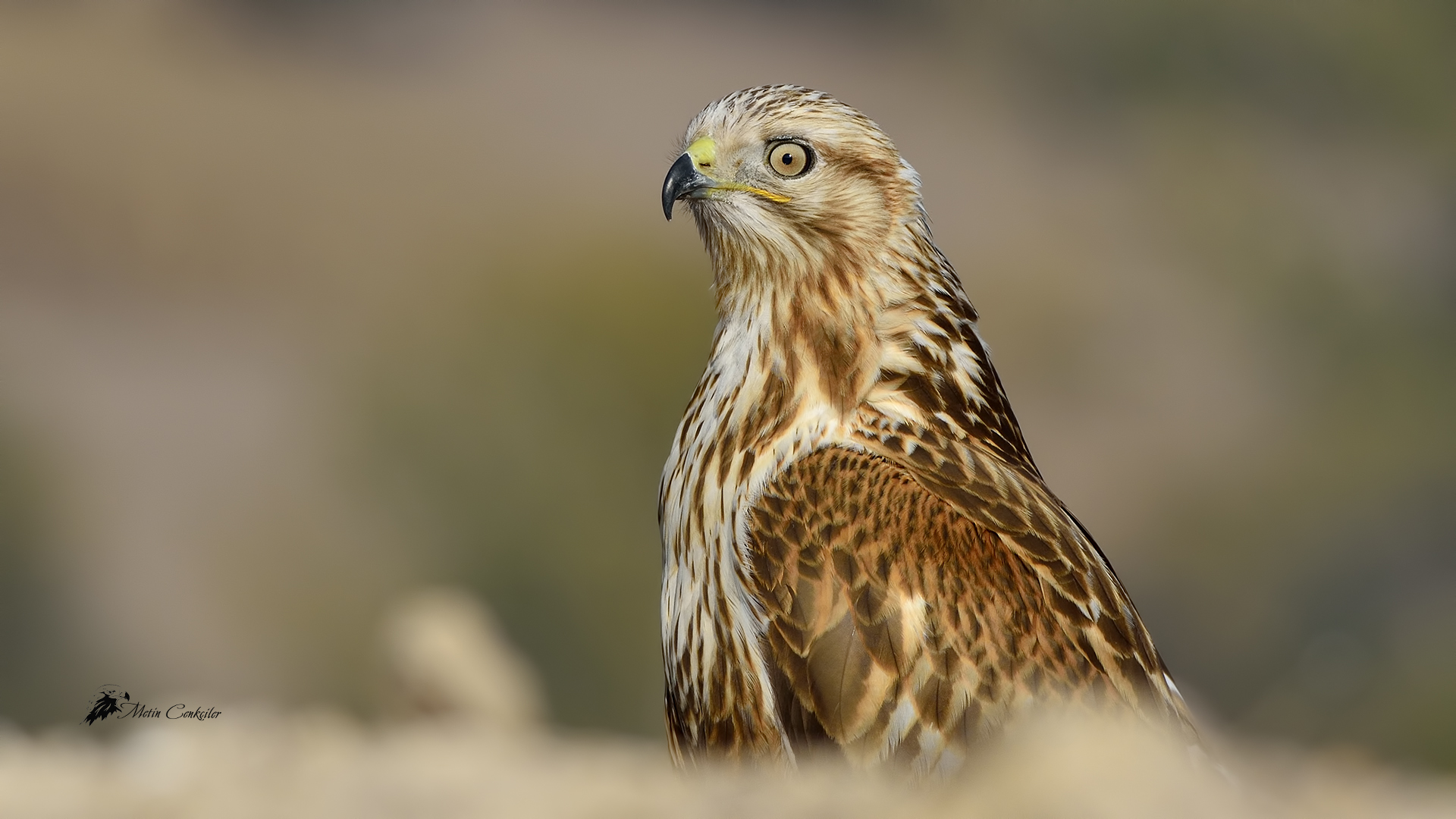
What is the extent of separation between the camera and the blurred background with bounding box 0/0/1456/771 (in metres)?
20.5

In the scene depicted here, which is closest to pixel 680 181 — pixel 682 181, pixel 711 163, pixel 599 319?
pixel 682 181

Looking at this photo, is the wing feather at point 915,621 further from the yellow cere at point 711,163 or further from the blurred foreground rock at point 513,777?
the yellow cere at point 711,163

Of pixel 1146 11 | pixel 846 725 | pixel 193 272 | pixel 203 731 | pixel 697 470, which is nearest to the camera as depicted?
pixel 846 725

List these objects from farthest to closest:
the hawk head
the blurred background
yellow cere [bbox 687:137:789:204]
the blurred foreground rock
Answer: the blurred background, yellow cere [bbox 687:137:789:204], the hawk head, the blurred foreground rock

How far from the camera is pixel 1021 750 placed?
2.94 meters

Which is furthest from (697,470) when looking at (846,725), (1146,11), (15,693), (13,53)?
(1146,11)

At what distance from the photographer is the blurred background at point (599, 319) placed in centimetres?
2055

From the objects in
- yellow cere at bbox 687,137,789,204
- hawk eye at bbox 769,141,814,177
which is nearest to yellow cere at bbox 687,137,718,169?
yellow cere at bbox 687,137,789,204

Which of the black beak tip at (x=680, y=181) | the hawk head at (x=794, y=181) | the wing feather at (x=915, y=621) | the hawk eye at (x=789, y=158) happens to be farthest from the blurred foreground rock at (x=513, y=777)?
the hawk eye at (x=789, y=158)

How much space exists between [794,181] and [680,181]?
16.6 inches

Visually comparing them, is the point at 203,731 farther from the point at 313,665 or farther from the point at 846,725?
the point at 313,665

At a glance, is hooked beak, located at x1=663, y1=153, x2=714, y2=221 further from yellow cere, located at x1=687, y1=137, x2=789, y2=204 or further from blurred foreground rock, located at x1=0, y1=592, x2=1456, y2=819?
blurred foreground rock, located at x1=0, y1=592, x2=1456, y2=819

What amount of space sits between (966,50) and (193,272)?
2584 centimetres

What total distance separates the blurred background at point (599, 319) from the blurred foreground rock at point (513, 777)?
0.92 metres
